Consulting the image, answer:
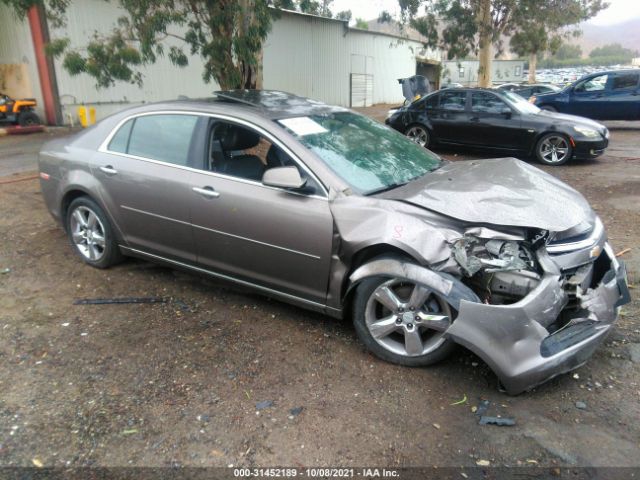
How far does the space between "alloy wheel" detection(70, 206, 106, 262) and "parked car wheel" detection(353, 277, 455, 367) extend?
2664mm

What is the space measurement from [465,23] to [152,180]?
18581 millimetres

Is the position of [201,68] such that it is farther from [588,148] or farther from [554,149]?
[588,148]

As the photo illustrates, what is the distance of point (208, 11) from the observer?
797cm

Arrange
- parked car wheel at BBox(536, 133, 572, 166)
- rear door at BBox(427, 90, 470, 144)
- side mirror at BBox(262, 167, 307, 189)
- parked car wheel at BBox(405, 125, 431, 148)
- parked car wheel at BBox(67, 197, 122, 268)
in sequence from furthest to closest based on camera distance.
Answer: parked car wheel at BBox(405, 125, 431, 148) < rear door at BBox(427, 90, 470, 144) < parked car wheel at BBox(536, 133, 572, 166) < parked car wheel at BBox(67, 197, 122, 268) < side mirror at BBox(262, 167, 307, 189)

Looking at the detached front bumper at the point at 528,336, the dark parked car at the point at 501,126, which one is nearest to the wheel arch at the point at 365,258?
the detached front bumper at the point at 528,336

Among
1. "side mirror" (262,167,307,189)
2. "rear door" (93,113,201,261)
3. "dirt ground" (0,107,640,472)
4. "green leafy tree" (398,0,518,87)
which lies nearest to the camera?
"dirt ground" (0,107,640,472)

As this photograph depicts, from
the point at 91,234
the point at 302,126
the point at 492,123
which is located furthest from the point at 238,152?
the point at 492,123

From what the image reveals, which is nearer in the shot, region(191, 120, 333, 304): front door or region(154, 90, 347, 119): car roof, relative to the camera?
region(191, 120, 333, 304): front door

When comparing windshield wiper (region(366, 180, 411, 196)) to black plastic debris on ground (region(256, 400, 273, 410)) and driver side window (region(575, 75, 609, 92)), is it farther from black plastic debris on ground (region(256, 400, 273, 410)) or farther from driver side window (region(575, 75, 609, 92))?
driver side window (region(575, 75, 609, 92))

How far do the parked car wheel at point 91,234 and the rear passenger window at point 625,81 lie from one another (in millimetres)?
14703

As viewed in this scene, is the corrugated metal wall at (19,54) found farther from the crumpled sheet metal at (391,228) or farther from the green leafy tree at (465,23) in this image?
the crumpled sheet metal at (391,228)

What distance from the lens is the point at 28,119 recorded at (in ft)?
49.4

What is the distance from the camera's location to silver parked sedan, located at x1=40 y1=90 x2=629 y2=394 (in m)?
2.97

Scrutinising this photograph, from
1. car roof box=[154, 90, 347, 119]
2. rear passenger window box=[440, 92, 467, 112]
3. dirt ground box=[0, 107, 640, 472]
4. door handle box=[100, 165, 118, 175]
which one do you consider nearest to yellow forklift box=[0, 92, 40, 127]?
rear passenger window box=[440, 92, 467, 112]
